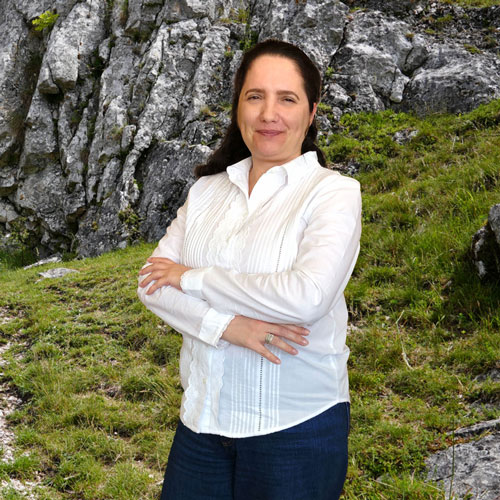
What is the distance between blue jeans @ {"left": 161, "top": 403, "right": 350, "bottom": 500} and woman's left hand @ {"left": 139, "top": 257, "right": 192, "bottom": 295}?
593mm

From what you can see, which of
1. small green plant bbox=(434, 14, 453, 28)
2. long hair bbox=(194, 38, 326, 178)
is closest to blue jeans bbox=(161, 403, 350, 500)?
long hair bbox=(194, 38, 326, 178)

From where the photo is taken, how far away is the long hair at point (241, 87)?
2053 millimetres

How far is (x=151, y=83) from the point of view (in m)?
14.5

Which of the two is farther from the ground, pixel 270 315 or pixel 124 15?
pixel 124 15

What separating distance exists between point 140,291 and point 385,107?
37.6ft

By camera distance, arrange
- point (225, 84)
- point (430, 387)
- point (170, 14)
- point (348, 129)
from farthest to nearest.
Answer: point (170, 14)
point (225, 84)
point (348, 129)
point (430, 387)

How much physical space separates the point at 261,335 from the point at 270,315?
80 mm

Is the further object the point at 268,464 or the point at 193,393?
the point at 193,393

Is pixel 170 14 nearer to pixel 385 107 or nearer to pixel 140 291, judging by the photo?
pixel 385 107

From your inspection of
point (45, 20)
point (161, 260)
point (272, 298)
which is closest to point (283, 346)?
point (272, 298)

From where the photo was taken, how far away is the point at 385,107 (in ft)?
40.8

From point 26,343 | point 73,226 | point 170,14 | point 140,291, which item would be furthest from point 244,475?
point 170,14

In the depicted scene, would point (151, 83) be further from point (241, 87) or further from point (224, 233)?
point (224, 233)

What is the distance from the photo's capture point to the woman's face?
2025mm
